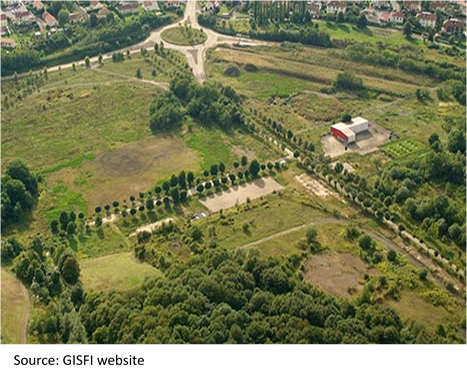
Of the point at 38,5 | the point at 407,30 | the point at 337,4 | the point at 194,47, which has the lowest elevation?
the point at 194,47

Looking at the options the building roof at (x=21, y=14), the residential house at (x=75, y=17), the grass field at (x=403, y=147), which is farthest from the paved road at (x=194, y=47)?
the grass field at (x=403, y=147)

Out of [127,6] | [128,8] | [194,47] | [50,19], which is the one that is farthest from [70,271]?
[127,6]

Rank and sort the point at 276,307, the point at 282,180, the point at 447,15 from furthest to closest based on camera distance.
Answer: the point at 447,15
the point at 282,180
the point at 276,307

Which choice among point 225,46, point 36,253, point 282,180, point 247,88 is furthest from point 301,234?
point 225,46

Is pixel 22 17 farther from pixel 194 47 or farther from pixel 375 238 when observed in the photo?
pixel 375 238

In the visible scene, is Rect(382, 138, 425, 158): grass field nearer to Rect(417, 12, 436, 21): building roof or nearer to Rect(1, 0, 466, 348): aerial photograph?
Rect(1, 0, 466, 348): aerial photograph

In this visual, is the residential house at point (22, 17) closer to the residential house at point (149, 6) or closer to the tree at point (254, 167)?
the residential house at point (149, 6)

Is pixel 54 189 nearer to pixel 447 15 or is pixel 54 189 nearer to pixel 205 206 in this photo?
pixel 205 206
